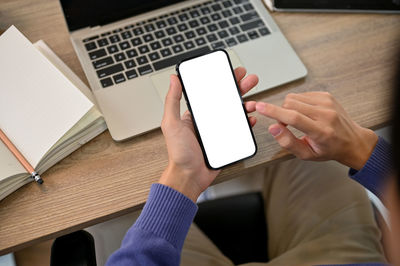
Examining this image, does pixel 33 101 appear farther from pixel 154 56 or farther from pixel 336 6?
pixel 336 6

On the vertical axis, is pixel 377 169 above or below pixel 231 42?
below

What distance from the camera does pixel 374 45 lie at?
2.77 feet

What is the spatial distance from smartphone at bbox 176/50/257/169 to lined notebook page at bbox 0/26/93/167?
0.59 ft

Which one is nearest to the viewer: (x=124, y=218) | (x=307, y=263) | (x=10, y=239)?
(x=10, y=239)

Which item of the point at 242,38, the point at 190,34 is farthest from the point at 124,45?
the point at 242,38

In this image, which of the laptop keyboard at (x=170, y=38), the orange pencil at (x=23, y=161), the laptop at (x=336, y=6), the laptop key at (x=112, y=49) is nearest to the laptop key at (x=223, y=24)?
the laptop keyboard at (x=170, y=38)

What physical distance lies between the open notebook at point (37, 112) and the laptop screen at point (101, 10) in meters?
0.10

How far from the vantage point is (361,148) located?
0.72 meters

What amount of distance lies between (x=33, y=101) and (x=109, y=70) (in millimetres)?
150

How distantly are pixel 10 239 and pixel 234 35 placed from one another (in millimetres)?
540

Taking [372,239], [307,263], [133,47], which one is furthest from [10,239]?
[372,239]

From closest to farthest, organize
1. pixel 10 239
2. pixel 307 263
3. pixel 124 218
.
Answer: pixel 10 239, pixel 307 263, pixel 124 218

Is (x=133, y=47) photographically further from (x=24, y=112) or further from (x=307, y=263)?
(x=307, y=263)

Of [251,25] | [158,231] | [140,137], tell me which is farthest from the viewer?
[251,25]
